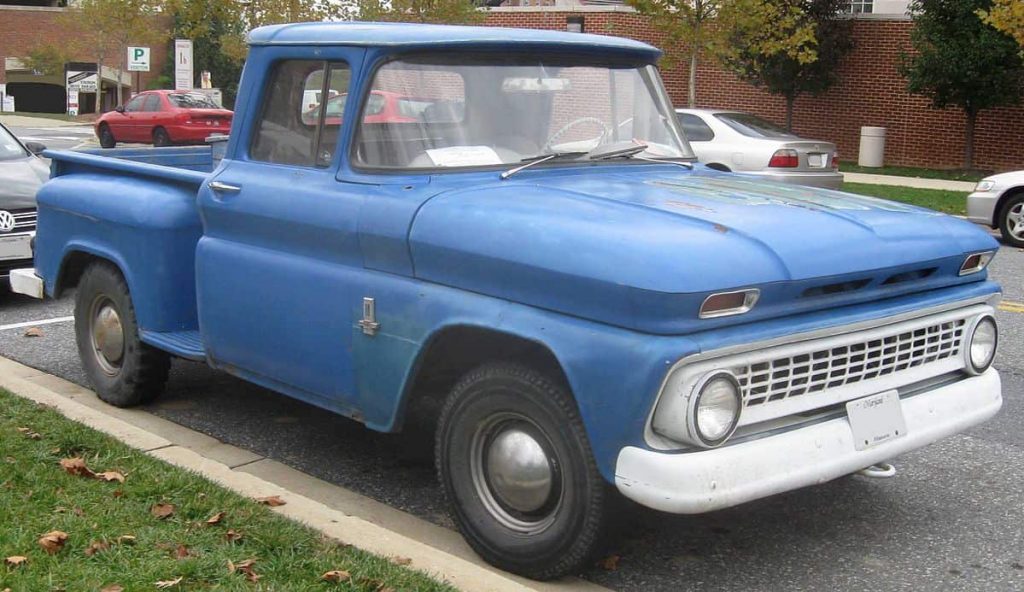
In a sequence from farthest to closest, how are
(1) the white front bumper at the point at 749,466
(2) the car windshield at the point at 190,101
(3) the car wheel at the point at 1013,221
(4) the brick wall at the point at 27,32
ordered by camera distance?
(4) the brick wall at the point at 27,32
(2) the car windshield at the point at 190,101
(3) the car wheel at the point at 1013,221
(1) the white front bumper at the point at 749,466

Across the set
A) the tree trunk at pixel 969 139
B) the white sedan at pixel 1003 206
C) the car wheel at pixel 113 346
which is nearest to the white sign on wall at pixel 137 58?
the tree trunk at pixel 969 139

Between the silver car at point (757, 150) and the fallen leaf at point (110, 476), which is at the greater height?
the silver car at point (757, 150)

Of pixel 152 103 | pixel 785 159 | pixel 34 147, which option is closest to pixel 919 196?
pixel 785 159

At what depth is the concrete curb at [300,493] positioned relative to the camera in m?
4.14

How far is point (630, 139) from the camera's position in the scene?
5383mm

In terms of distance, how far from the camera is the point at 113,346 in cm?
633

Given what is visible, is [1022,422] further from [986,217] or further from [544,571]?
[986,217]

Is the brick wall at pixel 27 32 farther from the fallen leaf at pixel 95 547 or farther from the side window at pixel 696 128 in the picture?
the fallen leaf at pixel 95 547

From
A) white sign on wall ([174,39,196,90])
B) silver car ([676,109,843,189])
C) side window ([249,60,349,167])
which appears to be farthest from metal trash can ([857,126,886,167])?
side window ([249,60,349,167])

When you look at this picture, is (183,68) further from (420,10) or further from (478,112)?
(478,112)

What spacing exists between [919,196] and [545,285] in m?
16.4

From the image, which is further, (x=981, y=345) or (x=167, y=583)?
(x=981, y=345)

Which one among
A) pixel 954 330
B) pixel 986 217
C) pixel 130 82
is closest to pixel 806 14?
pixel 986 217

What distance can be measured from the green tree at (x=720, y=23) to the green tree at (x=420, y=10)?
14.5ft
